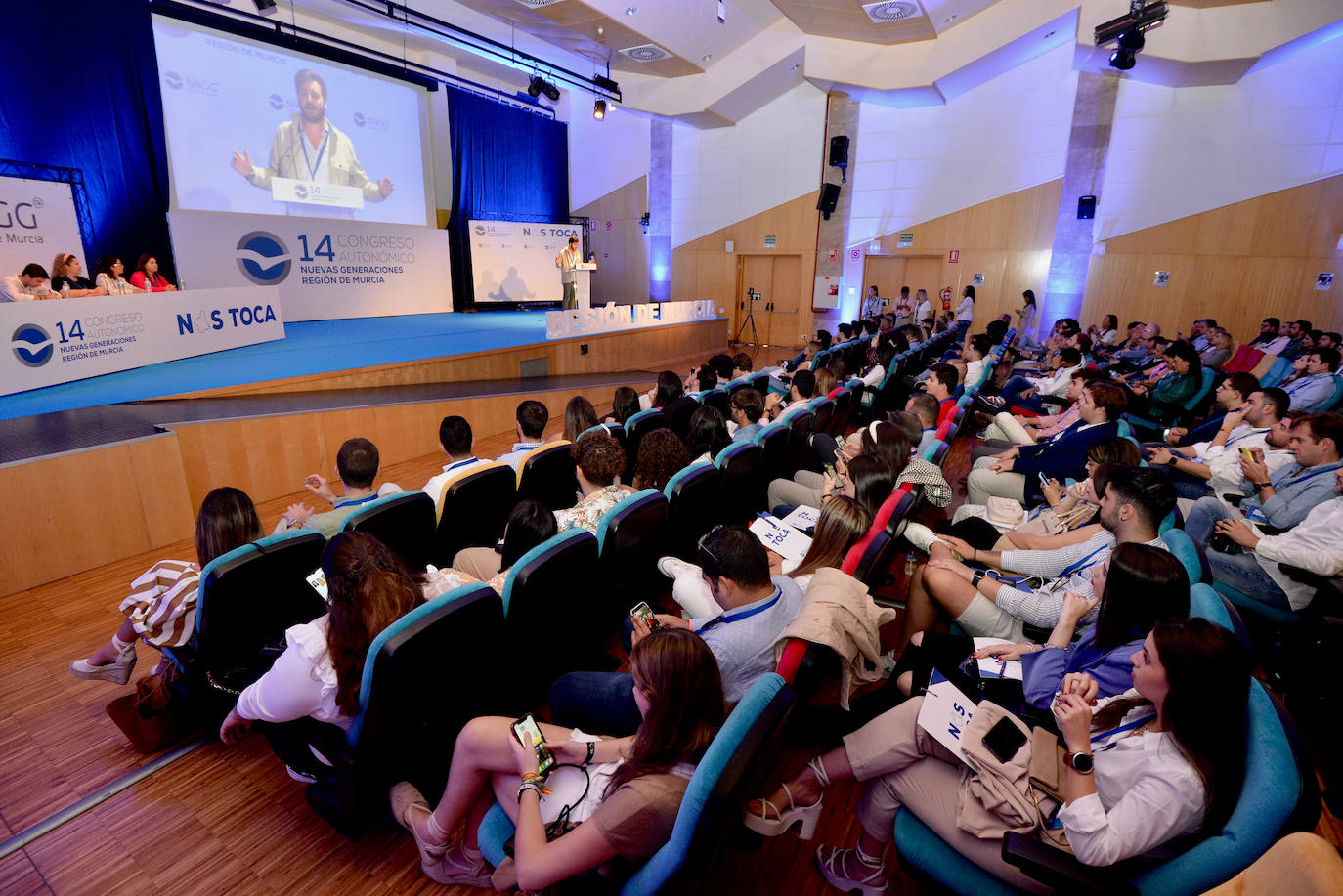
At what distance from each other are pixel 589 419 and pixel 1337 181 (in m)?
11.3

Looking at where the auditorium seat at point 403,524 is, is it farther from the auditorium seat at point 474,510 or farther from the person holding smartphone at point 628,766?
the person holding smartphone at point 628,766

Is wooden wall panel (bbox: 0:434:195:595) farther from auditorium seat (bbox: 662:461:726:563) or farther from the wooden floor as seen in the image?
auditorium seat (bbox: 662:461:726:563)

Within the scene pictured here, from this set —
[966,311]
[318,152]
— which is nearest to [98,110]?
[318,152]

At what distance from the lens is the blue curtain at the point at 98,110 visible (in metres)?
6.90

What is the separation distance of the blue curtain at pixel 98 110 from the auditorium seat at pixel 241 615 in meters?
8.00

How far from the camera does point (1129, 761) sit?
1.32m

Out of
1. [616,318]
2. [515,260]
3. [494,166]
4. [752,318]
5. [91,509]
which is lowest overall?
[91,509]

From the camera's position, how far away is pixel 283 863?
5.85 ft

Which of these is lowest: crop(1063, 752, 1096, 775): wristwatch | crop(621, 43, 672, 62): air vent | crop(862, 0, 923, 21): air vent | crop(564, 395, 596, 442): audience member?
crop(1063, 752, 1096, 775): wristwatch

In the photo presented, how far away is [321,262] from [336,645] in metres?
9.91

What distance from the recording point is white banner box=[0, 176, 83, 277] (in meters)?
6.70

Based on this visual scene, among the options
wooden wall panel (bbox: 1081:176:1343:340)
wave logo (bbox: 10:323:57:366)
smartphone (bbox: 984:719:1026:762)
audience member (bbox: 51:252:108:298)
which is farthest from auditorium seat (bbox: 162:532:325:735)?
wooden wall panel (bbox: 1081:176:1343:340)

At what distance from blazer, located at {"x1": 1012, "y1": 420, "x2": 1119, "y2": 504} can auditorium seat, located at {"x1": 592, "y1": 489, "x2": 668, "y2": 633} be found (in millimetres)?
2409

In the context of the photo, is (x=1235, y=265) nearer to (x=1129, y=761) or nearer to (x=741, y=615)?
(x=1129, y=761)
